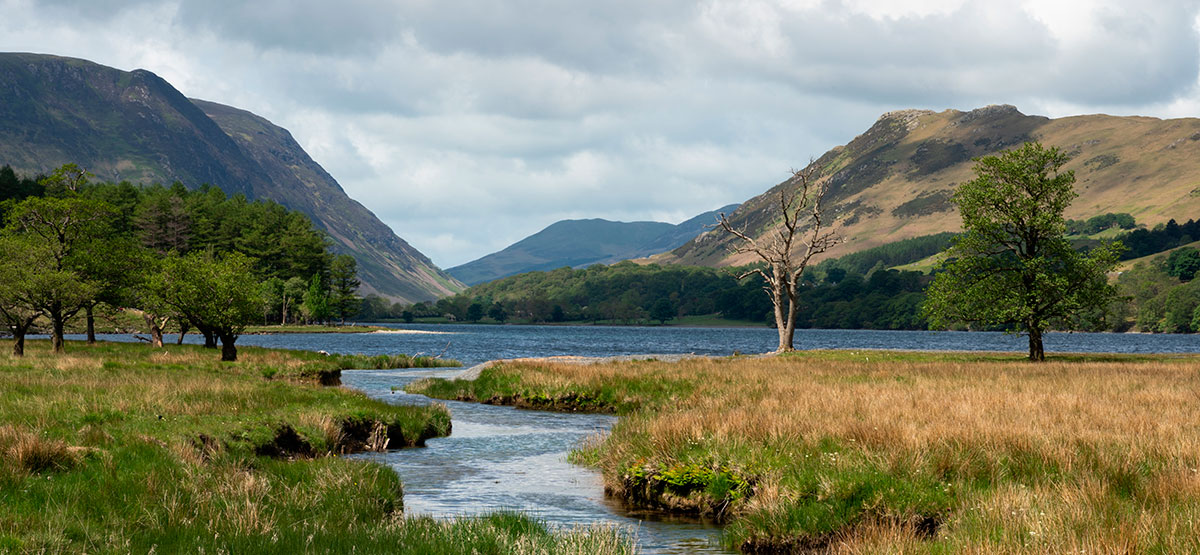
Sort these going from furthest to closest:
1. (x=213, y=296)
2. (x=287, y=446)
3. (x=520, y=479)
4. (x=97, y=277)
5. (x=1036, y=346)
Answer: (x=97, y=277) < (x=213, y=296) < (x=1036, y=346) < (x=287, y=446) < (x=520, y=479)

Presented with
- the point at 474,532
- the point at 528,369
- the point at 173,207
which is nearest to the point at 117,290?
the point at 528,369

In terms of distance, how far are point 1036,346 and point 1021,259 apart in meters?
5.64

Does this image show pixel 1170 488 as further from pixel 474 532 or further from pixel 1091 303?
pixel 1091 303

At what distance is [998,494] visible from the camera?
36.9 ft

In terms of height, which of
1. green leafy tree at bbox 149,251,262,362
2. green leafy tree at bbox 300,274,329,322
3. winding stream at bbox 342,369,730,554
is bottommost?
winding stream at bbox 342,369,730,554

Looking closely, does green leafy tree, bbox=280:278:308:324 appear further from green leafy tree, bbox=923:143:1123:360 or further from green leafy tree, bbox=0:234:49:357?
green leafy tree, bbox=923:143:1123:360

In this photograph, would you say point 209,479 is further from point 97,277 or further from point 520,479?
point 97,277

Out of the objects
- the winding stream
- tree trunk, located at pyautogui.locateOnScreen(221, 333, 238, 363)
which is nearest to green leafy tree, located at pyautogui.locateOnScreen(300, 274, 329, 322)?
tree trunk, located at pyautogui.locateOnScreen(221, 333, 238, 363)

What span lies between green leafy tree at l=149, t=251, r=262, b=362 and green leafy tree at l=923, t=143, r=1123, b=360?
133 ft

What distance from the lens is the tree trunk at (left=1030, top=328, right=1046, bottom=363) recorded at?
1837 inches

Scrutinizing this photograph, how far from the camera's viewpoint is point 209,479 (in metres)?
13.4

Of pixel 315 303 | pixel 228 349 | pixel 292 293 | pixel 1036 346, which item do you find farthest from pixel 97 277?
pixel 292 293

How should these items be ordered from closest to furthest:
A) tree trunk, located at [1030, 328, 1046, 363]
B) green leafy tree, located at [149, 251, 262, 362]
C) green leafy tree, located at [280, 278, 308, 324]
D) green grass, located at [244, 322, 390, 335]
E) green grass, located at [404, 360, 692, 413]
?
green grass, located at [404, 360, 692, 413], tree trunk, located at [1030, 328, 1046, 363], green leafy tree, located at [149, 251, 262, 362], green grass, located at [244, 322, 390, 335], green leafy tree, located at [280, 278, 308, 324]

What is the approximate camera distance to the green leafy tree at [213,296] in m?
49.0
